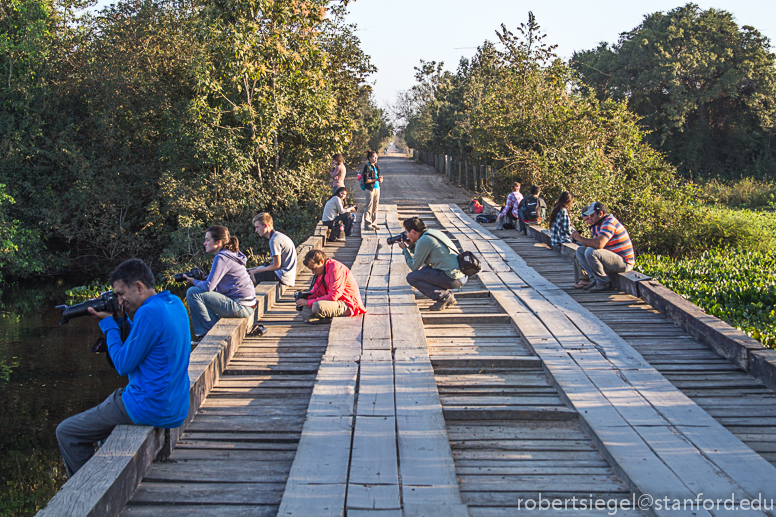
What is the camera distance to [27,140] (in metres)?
19.3

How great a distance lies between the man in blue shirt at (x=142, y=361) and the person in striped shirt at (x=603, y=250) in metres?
5.47

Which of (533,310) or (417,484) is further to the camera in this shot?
(533,310)

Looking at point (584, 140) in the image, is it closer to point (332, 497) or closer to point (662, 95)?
point (332, 497)

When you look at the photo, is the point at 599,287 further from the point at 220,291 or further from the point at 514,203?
the point at 514,203

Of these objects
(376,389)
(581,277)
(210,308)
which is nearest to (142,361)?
(376,389)

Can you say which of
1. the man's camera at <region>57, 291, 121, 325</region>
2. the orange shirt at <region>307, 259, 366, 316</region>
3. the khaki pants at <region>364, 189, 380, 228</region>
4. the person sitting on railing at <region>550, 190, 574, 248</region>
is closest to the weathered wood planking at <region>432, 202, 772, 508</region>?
the orange shirt at <region>307, 259, 366, 316</region>

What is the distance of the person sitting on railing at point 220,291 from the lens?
5992 millimetres

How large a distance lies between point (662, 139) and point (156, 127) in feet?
86.1

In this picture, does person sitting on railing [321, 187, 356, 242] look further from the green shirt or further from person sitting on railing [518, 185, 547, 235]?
the green shirt

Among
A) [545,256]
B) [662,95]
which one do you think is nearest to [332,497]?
[545,256]

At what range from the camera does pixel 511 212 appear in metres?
13.5

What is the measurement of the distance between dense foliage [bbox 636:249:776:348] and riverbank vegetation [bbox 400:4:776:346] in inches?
1.2

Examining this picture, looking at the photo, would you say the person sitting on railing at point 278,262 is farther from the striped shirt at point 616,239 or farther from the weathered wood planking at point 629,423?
the striped shirt at point 616,239

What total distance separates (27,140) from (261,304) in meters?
16.7
